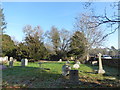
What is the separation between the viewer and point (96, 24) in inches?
170

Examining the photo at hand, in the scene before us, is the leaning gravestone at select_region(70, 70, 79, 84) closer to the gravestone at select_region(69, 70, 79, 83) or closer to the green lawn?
the gravestone at select_region(69, 70, 79, 83)

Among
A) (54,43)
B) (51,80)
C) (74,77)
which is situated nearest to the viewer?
(74,77)

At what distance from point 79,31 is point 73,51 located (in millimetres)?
8136

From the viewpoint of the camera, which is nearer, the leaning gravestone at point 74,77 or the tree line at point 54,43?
the leaning gravestone at point 74,77

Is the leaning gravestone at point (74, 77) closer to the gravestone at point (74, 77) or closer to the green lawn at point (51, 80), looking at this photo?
the gravestone at point (74, 77)

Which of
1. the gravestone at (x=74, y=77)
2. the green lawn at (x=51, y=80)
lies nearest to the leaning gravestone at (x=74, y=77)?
the gravestone at (x=74, y=77)

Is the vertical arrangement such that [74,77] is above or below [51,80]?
above

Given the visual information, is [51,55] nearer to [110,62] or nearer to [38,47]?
[38,47]

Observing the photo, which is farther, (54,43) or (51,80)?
(54,43)

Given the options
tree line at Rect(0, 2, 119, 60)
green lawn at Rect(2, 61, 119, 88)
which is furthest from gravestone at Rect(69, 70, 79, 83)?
tree line at Rect(0, 2, 119, 60)

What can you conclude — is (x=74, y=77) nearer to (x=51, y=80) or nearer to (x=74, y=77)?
(x=74, y=77)

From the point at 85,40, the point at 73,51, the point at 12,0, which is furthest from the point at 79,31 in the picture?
the point at 12,0

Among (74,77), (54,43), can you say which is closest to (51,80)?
(74,77)

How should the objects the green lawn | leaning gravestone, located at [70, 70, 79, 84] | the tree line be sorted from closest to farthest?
the green lawn → leaning gravestone, located at [70, 70, 79, 84] → the tree line
